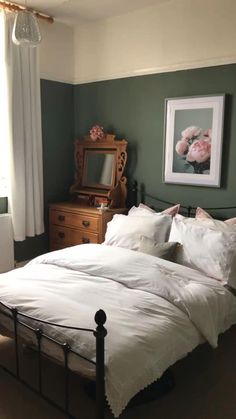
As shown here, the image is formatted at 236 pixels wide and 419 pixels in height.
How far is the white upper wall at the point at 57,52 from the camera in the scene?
405cm

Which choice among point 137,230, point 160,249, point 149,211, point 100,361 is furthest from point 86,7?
point 100,361

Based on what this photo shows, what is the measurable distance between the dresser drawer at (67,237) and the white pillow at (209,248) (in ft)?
3.51

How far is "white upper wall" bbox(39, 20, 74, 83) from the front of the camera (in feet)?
13.3

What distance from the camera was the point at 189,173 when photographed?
358cm

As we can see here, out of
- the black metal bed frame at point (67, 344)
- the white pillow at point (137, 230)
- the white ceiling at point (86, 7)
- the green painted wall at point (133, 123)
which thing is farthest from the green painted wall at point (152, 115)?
the black metal bed frame at point (67, 344)

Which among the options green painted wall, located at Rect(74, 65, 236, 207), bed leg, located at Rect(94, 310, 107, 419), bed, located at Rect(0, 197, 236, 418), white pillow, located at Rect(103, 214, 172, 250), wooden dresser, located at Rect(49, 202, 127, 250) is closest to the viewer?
bed leg, located at Rect(94, 310, 107, 419)

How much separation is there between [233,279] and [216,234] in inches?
13.7

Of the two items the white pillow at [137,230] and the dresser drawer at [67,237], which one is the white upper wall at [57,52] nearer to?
the dresser drawer at [67,237]

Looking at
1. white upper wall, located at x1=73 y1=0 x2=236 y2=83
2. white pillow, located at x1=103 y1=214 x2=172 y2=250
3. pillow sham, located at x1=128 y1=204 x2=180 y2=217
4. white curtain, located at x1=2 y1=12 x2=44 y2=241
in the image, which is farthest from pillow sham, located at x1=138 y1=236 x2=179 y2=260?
white upper wall, located at x1=73 y1=0 x2=236 y2=83

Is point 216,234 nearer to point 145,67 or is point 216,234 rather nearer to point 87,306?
point 87,306

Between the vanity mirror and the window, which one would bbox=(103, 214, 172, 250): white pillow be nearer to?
the vanity mirror

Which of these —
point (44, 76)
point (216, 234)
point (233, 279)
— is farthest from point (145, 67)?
point (233, 279)

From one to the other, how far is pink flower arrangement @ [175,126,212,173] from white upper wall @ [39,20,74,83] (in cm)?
164

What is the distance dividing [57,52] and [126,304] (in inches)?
124
